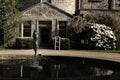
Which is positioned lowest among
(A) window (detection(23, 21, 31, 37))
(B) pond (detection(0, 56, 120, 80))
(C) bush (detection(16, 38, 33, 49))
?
(B) pond (detection(0, 56, 120, 80))

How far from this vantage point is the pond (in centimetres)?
1663

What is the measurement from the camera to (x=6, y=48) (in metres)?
34.3

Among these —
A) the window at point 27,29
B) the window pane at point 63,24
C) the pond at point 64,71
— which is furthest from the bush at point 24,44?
the pond at point 64,71

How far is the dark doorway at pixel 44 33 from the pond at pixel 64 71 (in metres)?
12.2

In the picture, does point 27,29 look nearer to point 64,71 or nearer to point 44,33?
point 44,33

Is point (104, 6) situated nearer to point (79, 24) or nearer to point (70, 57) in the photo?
point (79, 24)

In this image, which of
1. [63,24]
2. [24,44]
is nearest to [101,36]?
[63,24]

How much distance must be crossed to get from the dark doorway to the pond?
40.0 feet

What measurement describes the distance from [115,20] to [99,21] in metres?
1.85

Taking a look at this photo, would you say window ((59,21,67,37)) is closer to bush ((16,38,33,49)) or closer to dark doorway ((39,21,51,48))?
dark doorway ((39,21,51,48))

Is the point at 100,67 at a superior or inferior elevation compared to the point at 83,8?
inferior

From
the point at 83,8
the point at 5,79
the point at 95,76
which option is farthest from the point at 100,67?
the point at 83,8

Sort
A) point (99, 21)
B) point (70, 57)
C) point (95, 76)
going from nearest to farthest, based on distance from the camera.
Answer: point (95, 76) → point (70, 57) → point (99, 21)

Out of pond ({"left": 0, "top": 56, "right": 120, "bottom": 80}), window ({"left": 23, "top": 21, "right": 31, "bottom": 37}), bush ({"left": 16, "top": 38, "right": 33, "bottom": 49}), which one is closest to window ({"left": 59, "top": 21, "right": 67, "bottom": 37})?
window ({"left": 23, "top": 21, "right": 31, "bottom": 37})
